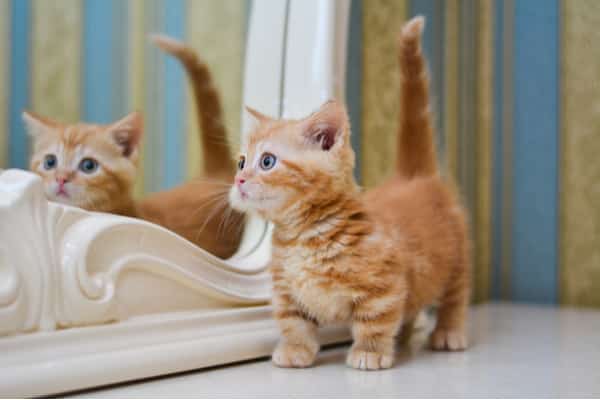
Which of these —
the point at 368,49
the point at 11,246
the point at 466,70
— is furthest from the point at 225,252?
the point at 466,70

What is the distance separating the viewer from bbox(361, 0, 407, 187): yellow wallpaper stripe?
1.52m

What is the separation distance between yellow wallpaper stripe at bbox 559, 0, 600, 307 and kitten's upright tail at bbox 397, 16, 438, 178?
68 centimetres

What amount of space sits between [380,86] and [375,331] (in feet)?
2.46

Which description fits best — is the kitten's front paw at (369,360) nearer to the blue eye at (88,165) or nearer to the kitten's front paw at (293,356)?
the kitten's front paw at (293,356)

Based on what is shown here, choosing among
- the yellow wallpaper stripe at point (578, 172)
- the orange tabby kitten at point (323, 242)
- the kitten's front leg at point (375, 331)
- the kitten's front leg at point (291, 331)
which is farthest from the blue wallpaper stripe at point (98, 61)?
the yellow wallpaper stripe at point (578, 172)

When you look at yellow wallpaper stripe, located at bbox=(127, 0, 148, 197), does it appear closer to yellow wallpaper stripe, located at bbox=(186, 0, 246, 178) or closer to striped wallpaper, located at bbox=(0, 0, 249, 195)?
striped wallpaper, located at bbox=(0, 0, 249, 195)

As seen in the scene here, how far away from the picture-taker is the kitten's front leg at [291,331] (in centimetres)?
100

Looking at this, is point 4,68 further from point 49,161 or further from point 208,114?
point 208,114

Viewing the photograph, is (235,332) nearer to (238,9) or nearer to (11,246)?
(11,246)

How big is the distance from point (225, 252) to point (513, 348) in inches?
20.9

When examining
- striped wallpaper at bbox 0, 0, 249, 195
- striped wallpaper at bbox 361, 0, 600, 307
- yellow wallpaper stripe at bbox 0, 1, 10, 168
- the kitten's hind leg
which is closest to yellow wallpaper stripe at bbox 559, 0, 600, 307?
striped wallpaper at bbox 361, 0, 600, 307

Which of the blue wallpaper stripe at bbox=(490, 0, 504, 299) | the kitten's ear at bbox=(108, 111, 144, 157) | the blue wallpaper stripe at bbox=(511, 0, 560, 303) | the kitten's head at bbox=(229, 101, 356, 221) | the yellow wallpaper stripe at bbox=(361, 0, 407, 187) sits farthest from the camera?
the blue wallpaper stripe at bbox=(490, 0, 504, 299)

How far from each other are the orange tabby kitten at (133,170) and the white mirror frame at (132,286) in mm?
52

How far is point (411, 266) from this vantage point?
3.45 ft
